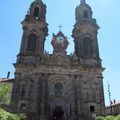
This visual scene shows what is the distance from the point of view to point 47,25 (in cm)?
3478

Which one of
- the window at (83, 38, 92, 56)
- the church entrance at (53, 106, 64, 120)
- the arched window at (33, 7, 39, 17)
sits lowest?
the church entrance at (53, 106, 64, 120)

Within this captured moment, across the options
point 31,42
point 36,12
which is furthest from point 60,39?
point 36,12

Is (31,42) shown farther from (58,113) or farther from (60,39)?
(58,113)

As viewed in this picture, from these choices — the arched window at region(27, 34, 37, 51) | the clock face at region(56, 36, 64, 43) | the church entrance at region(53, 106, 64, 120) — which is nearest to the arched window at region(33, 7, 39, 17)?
the arched window at region(27, 34, 37, 51)

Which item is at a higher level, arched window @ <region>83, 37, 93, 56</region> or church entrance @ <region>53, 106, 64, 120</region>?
arched window @ <region>83, 37, 93, 56</region>

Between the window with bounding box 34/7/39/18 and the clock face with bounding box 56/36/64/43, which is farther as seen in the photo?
the window with bounding box 34/7/39/18

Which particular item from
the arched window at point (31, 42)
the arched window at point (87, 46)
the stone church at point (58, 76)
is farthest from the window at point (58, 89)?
the arched window at point (31, 42)

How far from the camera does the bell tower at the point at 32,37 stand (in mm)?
31084

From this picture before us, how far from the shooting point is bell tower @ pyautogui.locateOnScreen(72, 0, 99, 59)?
32.0m

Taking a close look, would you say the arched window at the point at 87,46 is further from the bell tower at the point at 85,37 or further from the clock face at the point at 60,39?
the clock face at the point at 60,39

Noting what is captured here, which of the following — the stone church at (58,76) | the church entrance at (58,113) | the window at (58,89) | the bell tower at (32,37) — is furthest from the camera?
the bell tower at (32,37)

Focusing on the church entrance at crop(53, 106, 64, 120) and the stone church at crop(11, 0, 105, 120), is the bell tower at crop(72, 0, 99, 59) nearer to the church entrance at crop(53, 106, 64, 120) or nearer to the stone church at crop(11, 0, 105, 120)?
the stone church at crop(11, 0, 105, 120)

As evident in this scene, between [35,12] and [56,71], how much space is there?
491 inches

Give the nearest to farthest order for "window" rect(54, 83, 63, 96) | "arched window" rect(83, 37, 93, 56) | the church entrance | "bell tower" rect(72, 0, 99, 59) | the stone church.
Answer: the stone church
the church entrance
"window" rect(54, 83, 63, 96)
"bell tower" rect(72, 0, 99, 59)
"arched window" rect(83, 37, 93, 56)
